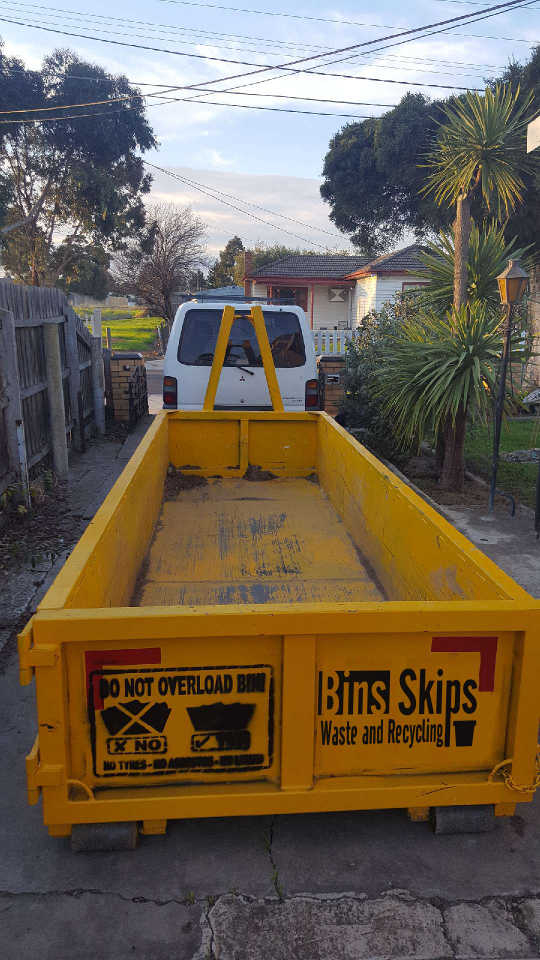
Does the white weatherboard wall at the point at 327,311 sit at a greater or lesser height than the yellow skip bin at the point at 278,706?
greater

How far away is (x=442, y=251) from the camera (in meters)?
8.85

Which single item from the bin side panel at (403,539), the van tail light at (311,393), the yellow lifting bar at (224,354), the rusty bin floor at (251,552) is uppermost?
the yellow lifting bar at (224,354)

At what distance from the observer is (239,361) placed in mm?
7449

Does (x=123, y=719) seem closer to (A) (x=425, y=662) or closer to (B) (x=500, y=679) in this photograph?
(A) (x=425, y=662)

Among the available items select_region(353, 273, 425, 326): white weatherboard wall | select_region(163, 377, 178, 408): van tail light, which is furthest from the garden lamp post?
select_region(353, 273, 425, 326): white weatherboard wall

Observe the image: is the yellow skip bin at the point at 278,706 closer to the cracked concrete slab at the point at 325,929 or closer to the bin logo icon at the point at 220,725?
the bin logo icon at the point at 220,725

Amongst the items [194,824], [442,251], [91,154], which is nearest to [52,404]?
[442,251]

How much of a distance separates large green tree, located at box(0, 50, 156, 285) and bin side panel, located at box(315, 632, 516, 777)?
27.8m

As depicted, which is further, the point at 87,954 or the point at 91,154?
the point at 91,154

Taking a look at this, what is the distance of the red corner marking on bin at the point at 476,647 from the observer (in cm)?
235

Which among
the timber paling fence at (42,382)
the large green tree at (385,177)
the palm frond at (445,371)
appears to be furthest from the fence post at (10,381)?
the large green tree at (385,177)

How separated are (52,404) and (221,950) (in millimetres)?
6491

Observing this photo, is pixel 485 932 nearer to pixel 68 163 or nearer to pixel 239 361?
pixel 239 361

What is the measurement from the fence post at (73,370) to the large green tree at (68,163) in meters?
19.7
